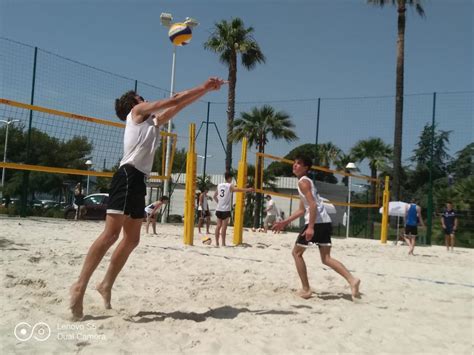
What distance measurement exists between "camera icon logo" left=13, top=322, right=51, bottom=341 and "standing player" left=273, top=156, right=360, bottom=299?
213 centimetres

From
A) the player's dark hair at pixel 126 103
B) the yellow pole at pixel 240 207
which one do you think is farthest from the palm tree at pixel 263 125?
the player's dark hair at pixel 126 103

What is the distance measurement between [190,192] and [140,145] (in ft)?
14.3

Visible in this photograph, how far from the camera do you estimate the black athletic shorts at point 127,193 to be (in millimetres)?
3010

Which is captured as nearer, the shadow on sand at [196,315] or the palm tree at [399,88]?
the shadow on sand at [196,315]

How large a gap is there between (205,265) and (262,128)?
55.3ft

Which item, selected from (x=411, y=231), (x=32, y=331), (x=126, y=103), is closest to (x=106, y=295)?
(x=32, y=331)

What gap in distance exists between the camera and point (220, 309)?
11.1 ft

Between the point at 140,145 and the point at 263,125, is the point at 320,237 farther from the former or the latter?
the point at 263,125

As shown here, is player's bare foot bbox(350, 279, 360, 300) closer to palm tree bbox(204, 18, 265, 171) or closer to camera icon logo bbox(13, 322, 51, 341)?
camera icon logo bbox(13, 322, 51, 341)

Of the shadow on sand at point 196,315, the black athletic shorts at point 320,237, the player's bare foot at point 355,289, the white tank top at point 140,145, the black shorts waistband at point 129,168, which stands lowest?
the shadow on sand at point 196,315

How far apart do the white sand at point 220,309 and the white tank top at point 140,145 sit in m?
1.01

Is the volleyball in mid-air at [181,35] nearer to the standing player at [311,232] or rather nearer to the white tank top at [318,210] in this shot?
the standing player at [311,232]

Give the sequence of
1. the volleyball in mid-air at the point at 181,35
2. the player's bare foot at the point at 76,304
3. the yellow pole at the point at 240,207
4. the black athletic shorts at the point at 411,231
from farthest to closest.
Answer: the black athletic shorts at the point at 411,231
the volleyball in mid-air at the point at 181,35
the yellow pole at the point at 240,207
the player's bare foot at the point at 76,304

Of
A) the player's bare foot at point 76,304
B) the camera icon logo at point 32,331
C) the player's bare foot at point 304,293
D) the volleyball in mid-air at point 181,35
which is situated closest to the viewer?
the camera icon logo at point 32,331
